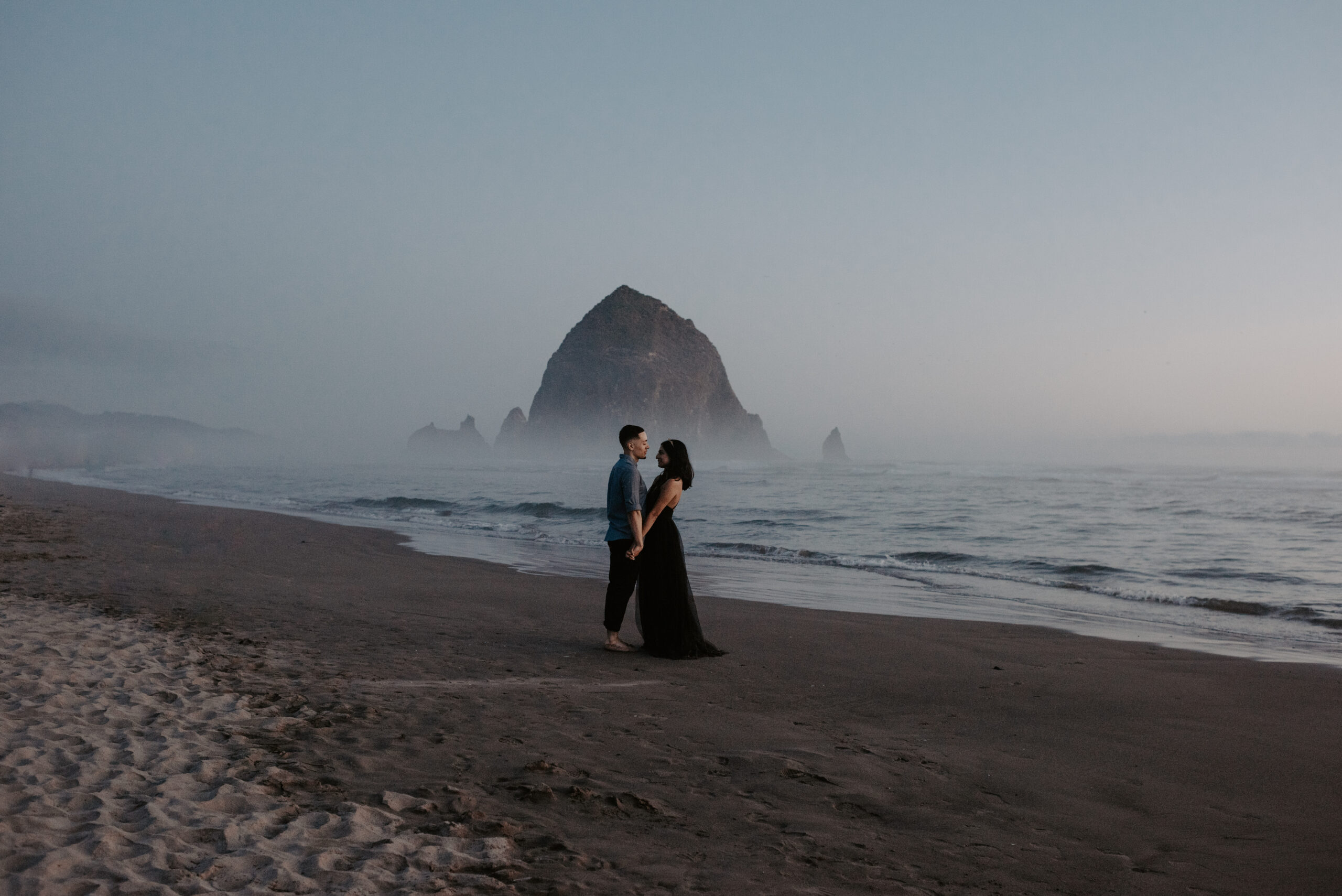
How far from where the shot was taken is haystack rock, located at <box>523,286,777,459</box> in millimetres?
145750

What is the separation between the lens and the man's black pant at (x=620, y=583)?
22.8ft

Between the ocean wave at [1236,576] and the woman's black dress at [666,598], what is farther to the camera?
the ocean wave at [1236,576]

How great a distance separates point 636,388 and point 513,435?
31.1 metres

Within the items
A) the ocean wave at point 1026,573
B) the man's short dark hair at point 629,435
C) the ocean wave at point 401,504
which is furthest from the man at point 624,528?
the ocean wave at point 401,504

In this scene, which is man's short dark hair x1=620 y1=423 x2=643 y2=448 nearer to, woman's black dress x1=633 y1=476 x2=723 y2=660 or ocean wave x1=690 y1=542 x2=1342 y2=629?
woman's black dress x1=633 y1=476 x2=723 y2=660

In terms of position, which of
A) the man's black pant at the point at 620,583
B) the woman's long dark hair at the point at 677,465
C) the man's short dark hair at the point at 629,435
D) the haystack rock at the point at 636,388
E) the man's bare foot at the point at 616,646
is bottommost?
the man's bare foot at the point at 616,646

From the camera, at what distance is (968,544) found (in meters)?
17.4

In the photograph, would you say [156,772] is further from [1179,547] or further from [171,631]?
[1179,547]

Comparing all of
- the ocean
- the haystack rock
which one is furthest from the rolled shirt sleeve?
the haystack rock

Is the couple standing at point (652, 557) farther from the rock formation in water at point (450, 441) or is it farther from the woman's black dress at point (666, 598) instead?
the rock formation in water at point (450, 441)

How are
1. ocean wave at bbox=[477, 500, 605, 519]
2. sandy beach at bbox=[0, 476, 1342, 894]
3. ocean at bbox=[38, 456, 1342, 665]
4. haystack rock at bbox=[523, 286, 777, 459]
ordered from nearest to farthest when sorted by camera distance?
sandy beach at bbox=[0, 476, 1342, 894] → ocean at bbox=[38, 456, 1342, 665] → ocean wave at bbox=[477, 500, 605, 519] → haystack rock at bbox=[523, 286, 777, 459]

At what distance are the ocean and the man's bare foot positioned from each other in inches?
30.9

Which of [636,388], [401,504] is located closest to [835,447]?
[636,388]

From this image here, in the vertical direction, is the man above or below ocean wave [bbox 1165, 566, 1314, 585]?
above
